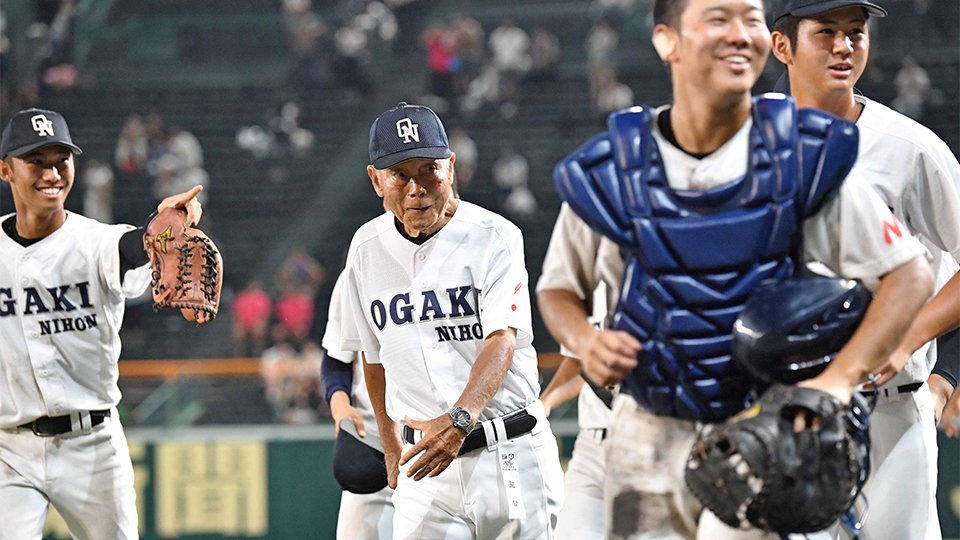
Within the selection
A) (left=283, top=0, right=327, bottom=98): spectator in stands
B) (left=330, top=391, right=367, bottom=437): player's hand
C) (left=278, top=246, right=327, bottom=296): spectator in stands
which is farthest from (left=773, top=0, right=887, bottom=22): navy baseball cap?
(left=283, top=0, right=327, bottom=98): spectator in stands

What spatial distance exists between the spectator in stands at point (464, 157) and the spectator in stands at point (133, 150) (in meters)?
4.85

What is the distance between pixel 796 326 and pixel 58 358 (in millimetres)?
4229

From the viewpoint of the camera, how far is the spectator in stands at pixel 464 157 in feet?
70.9

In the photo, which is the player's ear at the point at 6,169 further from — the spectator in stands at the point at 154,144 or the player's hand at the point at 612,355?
the spectator in stands at the point at 154,144

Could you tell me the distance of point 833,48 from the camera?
5.52 m

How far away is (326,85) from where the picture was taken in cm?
2519

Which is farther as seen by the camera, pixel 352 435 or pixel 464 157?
pixel 464 157

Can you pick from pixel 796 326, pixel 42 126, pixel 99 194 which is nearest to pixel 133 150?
pixel 99 194

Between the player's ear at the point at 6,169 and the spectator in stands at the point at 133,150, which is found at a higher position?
the spectator in stands at the point at 133,150

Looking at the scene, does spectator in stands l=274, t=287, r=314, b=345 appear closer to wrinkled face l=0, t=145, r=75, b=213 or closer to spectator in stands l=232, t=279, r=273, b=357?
spectator in stands l=232, t=279, r=273, b=357

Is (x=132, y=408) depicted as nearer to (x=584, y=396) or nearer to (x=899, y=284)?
(x=584, y=396)

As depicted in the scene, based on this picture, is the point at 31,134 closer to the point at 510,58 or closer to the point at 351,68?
the point at 510,58

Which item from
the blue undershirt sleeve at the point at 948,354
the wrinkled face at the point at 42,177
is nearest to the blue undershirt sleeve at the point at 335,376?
the wrinkled face at the point at 42,177

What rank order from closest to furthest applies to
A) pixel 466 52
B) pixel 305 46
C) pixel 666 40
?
pixel 666 40
pixel 466 52
pixel 305 46
